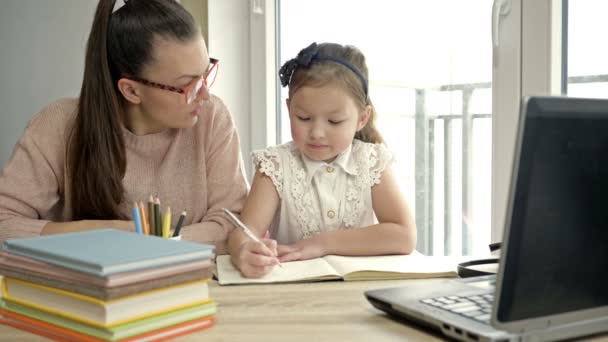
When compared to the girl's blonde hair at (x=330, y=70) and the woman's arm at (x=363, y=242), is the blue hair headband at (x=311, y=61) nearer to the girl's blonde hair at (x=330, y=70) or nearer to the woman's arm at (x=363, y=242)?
the girl's blonde hair at (x=330, y=70)

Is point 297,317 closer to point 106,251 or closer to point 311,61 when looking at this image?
point 106,251

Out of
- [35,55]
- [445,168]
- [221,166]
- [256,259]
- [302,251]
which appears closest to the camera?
[256,259]

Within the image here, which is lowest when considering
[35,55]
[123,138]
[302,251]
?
[302,251]

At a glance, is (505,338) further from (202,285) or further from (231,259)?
(231,259)

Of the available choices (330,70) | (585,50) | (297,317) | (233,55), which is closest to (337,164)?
(330,70)

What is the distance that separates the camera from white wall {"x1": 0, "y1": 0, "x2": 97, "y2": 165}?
2.26m

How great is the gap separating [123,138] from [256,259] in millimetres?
617

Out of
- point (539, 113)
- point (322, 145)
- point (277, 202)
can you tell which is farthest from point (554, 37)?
point (539, 113)

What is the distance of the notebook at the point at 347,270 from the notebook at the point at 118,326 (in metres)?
0.25

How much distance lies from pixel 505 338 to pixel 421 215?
59.1 inches

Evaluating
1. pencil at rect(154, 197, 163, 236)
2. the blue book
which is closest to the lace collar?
pencil at rect(154, 197, 163, 236)

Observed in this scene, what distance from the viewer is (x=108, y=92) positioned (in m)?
1.40

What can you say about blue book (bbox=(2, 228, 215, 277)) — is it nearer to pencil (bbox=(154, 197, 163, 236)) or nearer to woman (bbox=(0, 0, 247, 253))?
pencil (bbox=(154, 197, 163, 236))

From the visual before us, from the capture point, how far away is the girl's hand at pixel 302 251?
3.76 ft
